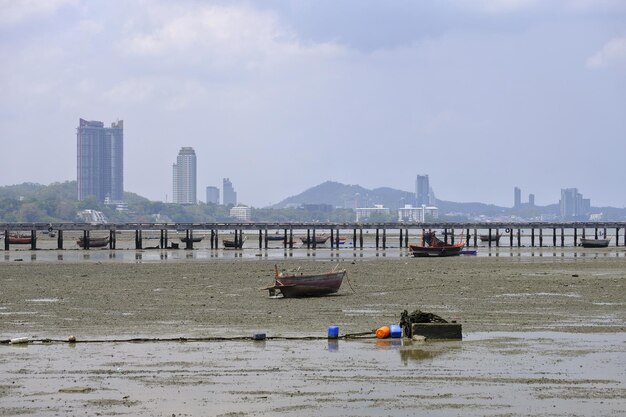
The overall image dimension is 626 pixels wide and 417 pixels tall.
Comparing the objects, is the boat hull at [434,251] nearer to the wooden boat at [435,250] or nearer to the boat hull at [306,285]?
the wooden boat at [435,250]

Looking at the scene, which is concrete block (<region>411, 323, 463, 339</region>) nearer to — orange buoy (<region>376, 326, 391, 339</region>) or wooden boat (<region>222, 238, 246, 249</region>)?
orange buoy (<region>376, 326, 391, 339</region>)

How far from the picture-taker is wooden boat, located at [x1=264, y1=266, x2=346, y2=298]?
34906 millimetres

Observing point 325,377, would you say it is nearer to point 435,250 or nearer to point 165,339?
point 165,339

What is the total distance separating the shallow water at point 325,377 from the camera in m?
15.6

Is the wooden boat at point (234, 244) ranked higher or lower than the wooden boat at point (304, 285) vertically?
lower

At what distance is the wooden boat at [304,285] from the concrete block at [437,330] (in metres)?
12.1

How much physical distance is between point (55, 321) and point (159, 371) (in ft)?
31.5

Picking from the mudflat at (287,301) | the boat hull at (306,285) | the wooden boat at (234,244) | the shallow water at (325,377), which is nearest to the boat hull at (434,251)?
the mudflat at (287,301)

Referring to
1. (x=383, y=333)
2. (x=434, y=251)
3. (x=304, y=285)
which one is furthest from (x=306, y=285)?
(x=434, y=251)

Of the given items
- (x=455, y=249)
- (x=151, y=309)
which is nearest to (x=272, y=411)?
(x=151, y=309)

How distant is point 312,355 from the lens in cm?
2078

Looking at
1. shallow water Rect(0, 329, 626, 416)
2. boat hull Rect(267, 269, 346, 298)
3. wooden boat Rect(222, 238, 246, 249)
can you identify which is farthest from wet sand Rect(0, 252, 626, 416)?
wooden boat Rect(222, 238, 246, 249)

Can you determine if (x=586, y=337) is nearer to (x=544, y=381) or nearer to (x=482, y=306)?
(x=544, y=381)

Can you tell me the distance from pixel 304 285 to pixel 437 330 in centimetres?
1260
